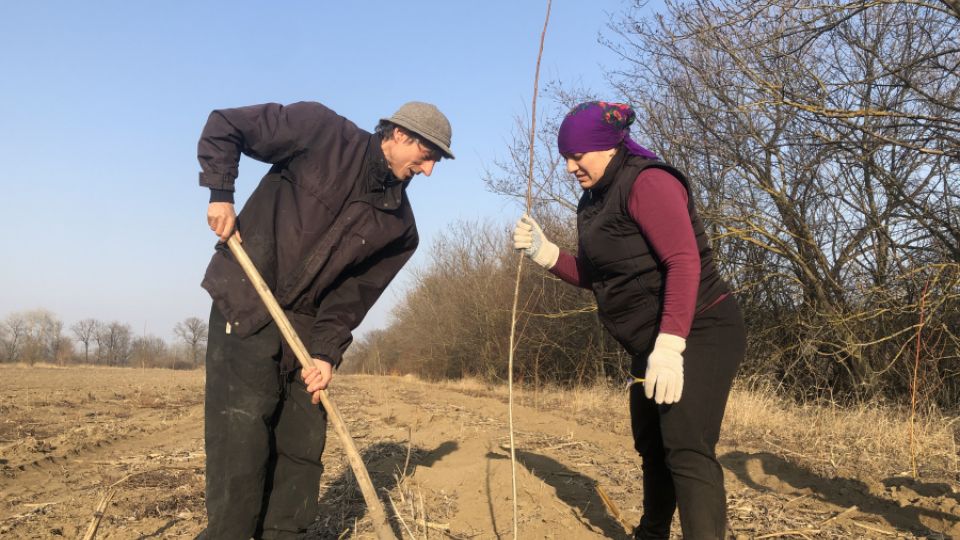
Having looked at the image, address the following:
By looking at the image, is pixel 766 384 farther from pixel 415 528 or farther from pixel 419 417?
pixel 415 528

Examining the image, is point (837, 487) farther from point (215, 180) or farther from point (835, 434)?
point (215, 180)

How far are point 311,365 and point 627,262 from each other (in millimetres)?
1303

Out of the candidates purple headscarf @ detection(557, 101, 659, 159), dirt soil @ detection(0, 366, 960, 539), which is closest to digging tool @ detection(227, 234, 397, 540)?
dirt soil @ detection(0, 366, 960, 539)

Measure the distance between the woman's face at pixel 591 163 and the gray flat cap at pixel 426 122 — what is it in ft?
1.73

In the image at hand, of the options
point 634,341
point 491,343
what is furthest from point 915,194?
point 491,343

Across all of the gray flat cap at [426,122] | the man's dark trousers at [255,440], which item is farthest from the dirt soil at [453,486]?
the gray flat cap at [426,122]

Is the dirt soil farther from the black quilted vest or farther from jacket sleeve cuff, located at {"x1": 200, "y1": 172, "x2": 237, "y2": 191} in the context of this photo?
jacket sleeve cuff, located at {"x1": 200, "y1": 172, "x2": 237, "y2": 191}

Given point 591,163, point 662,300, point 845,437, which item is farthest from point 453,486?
point 845,437

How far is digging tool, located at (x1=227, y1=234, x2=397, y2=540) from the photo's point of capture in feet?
7.77

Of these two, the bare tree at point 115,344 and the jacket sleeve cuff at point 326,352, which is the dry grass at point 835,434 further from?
the bare tree at point 115,344

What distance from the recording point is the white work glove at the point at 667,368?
2.37 m

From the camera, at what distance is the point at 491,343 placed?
→ 20.2 m

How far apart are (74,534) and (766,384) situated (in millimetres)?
10830

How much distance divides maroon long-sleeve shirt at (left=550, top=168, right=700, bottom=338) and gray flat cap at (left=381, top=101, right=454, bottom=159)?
839 millimetres
